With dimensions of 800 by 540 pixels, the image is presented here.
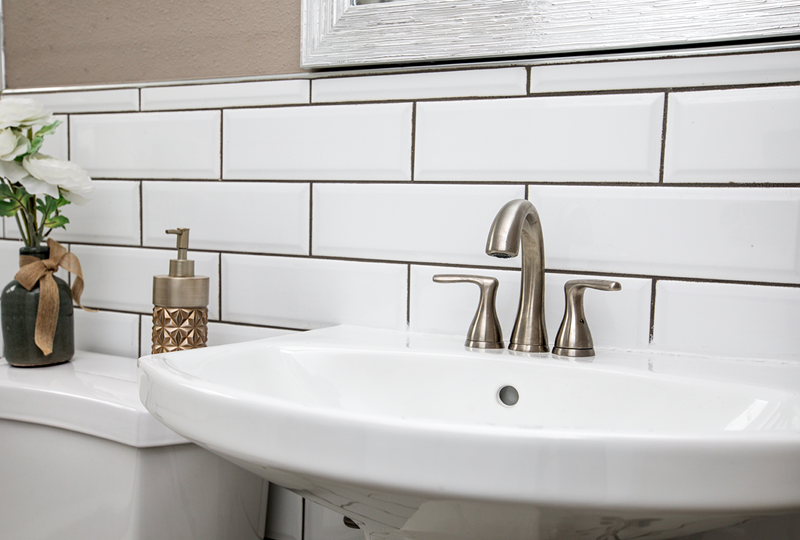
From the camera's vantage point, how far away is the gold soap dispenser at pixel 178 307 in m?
0.82

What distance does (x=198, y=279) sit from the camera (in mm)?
830

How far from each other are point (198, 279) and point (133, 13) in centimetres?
49

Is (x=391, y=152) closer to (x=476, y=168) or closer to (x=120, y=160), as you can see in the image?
(x=476, y=168)

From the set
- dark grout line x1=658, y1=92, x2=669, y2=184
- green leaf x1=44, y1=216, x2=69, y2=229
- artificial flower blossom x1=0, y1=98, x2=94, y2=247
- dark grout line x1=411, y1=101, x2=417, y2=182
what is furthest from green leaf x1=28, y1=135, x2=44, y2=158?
dark grout line x1=658, y1=92, x2=669, y2=184

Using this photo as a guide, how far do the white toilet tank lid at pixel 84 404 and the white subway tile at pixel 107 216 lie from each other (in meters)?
0.25

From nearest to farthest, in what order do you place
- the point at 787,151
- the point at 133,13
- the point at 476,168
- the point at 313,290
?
the point at 787,151 → the point at 476,168 → the point at 313,290 → the point at 133,13

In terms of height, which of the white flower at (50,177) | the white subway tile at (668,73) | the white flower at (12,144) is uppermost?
the white subway tile at (668,73)

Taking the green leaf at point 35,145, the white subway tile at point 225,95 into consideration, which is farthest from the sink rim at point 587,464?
the green leaf at point 35,145

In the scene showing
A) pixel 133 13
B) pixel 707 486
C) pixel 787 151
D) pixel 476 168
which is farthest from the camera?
pixel 133 13

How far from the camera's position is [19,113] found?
2.84 feet

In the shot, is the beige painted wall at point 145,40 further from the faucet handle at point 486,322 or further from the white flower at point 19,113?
the faucet handle at point 486,322

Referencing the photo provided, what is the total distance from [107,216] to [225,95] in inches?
11.8

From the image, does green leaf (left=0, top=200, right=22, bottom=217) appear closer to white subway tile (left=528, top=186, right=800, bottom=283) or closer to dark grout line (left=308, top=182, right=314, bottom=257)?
dark grout line (left=308, top=182, right=314, bottom=257)

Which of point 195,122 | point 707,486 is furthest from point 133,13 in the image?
point 707,486
